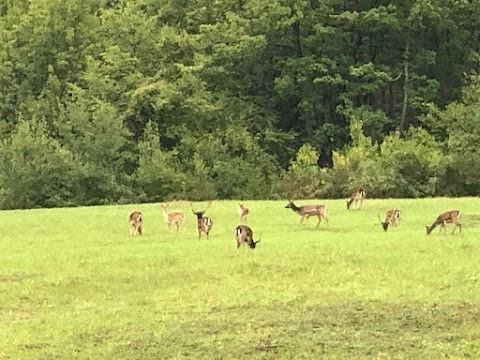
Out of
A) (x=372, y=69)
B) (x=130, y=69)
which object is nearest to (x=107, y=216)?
(x=130, y=69)

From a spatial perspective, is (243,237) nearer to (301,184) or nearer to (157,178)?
(301,184)

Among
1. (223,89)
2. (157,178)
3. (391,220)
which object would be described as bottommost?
(391,220)

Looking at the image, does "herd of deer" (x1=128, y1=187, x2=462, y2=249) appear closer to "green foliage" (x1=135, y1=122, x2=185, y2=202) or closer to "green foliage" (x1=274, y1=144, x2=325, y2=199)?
"green foliage" (x1=274, y1=144, x2=325, y2=199)

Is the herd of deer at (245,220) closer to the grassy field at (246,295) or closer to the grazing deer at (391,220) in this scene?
the grazing deer at (391,220)

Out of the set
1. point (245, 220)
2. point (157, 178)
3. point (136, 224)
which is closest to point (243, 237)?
point (136, 224)

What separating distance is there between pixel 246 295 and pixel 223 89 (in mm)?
36878

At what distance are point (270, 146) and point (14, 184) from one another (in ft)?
50.3

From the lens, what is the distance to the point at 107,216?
24.6 meters

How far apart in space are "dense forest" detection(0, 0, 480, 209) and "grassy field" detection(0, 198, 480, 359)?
20.3 meters

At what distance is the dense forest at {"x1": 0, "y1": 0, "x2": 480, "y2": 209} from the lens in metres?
40.0

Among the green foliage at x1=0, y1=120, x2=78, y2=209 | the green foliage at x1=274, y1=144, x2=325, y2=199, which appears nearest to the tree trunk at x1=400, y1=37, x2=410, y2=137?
the green foliage at x1=274, y1=144, x2=325, y2=199

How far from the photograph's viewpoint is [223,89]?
48.7 meters

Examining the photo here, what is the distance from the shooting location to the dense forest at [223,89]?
40031mm

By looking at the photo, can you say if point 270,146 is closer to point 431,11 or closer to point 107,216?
point 431,11
